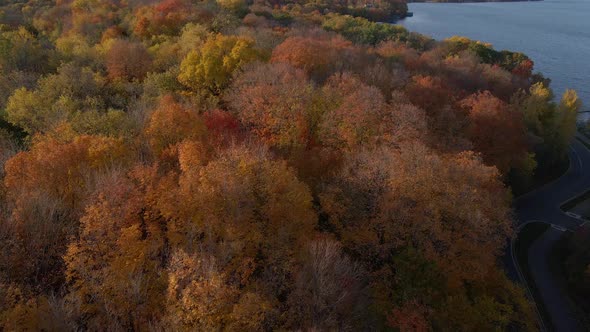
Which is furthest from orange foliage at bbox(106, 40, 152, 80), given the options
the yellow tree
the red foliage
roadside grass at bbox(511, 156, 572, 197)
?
roadside grass at bbox(511, 156, 572, 197)

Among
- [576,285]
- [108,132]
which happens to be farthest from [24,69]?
[576,285]

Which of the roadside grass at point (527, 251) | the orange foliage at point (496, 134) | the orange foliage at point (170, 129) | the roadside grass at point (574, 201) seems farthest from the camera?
the roadside grass at point (574, 201)

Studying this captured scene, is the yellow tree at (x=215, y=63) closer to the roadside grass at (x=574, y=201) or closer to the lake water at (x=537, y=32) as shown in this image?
the roadside grass at (x=574, y=201)

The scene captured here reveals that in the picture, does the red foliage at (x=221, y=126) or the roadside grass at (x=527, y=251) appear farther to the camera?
the roadside grass at (x=527, y=251)

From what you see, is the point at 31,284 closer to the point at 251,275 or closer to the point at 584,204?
the point at 251,275

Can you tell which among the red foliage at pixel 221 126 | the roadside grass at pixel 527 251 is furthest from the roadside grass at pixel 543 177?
the red foliage at pixel 221 126

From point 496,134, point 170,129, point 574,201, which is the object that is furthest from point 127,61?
point 574,201

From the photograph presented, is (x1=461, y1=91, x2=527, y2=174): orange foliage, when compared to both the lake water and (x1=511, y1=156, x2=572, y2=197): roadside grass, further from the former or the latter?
the lake water
